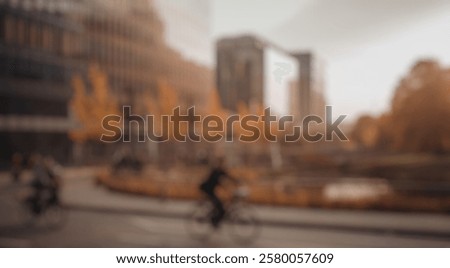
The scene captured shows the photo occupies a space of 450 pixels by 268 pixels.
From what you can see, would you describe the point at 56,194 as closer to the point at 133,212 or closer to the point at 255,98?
the point at 133,212

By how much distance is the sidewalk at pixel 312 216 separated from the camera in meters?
10.3

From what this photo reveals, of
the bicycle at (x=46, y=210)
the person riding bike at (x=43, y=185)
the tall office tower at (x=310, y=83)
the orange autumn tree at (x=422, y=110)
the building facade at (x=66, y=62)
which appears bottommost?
the bicycle at (x=46, y=210)

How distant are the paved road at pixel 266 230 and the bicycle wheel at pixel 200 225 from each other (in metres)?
0.19

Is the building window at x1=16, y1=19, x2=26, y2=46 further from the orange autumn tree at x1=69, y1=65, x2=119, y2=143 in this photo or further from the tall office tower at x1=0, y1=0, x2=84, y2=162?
the orange autumn tree at x1=69, y1=65, x2=119, y2=143

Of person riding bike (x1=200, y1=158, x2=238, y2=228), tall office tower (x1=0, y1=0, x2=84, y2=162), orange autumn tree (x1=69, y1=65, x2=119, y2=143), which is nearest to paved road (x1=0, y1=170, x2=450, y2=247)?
person riding bike (x1=200, y1=158, x2=238, y2=228)

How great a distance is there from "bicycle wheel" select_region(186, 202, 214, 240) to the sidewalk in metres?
1.42

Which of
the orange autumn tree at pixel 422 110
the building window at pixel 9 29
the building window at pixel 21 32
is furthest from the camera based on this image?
the building window at pixel 21 32

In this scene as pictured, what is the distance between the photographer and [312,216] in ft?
38.2

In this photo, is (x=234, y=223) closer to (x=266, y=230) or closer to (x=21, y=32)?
(x=266, y=230)

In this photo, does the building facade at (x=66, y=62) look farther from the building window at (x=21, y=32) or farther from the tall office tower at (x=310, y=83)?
the tall office tower at (x=310, y=83)

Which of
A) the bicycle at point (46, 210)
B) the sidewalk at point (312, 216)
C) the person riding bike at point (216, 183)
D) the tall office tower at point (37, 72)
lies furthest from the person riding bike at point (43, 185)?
the tall office tower at point (37, 72)

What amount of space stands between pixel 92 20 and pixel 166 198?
91.2 ft
